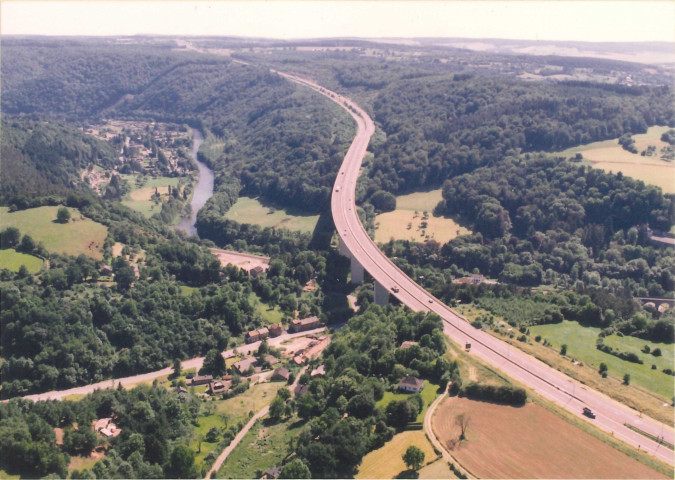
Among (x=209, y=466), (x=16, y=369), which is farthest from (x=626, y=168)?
(x=16, y=369)

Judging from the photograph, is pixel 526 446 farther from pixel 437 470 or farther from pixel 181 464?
pixel 181 464

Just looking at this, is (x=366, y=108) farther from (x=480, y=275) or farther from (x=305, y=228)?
(x=480, y=275)

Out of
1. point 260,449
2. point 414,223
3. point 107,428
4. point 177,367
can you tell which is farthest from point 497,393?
point 414,223

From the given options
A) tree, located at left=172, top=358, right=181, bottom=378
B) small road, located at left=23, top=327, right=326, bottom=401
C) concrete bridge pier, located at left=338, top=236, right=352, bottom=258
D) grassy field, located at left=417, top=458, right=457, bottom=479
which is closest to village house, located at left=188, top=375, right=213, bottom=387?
tree, located at left=172, top=358, right=181, bottom=378

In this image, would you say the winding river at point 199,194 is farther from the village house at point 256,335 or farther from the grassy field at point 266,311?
the village house at point 256,335

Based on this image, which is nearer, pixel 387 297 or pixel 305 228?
pixel 387 297

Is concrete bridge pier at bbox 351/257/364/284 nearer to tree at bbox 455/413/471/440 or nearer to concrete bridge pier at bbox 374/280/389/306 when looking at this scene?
concrete bridge pier at bbox 374/280/389/306
